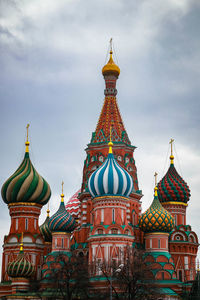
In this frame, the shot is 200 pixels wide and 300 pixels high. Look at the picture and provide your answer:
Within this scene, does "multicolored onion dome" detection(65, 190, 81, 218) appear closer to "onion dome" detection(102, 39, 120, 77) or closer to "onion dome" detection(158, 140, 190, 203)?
"onion dome" detection(158, 140, 190, 203)

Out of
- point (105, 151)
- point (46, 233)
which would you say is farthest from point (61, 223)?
point (105, 151)

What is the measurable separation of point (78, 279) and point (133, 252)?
4254 mm

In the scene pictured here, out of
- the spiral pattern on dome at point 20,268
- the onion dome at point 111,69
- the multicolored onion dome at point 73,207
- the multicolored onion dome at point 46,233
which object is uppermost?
the onion dome at point 111,69

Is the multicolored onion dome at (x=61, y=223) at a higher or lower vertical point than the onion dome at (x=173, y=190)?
lower

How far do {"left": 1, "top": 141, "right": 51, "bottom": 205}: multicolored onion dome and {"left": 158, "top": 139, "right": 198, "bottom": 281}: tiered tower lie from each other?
9.80 m

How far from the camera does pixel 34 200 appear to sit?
54.9m

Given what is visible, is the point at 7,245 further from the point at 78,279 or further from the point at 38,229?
the point at 78,279

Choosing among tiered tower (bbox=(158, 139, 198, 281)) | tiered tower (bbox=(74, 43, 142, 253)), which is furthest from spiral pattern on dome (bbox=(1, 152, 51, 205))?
tiered tower (bbox=(158, 139, 198, 281))

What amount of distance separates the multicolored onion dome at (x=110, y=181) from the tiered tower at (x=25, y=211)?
22.6 ft

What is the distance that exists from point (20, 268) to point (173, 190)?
48.3ft

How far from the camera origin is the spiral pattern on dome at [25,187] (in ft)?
179

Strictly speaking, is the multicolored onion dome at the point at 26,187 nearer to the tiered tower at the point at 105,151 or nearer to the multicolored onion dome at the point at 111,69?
the tiered tower at the point at 105,151

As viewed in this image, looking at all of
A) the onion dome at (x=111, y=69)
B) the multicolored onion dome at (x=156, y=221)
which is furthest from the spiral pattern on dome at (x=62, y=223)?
the onion dome at (x=111, y=69)

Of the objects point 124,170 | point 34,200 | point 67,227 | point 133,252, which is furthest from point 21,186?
point 133,252
